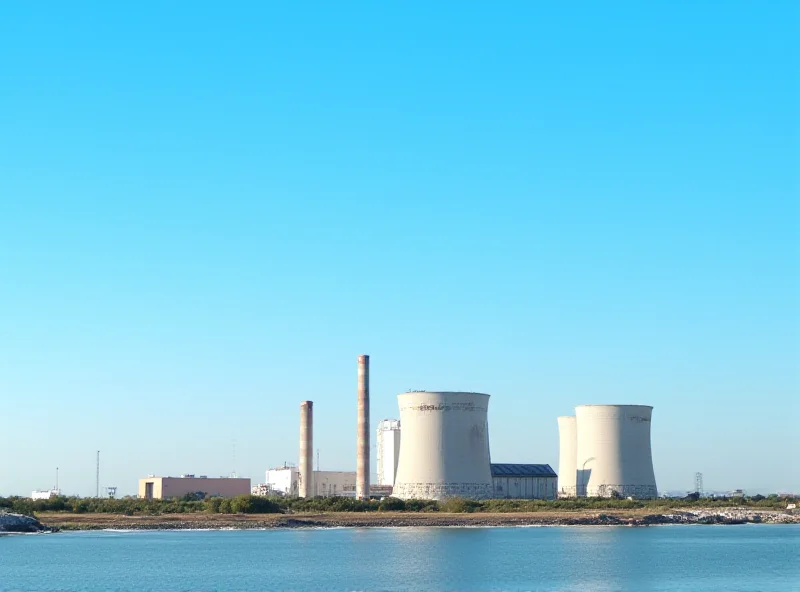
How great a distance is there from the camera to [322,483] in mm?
83875

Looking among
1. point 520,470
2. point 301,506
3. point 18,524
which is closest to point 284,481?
point 520,470

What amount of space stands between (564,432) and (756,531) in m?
19.9

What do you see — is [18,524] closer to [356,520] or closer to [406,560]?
[356,520]

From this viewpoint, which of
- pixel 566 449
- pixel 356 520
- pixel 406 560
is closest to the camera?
pixel 406 560

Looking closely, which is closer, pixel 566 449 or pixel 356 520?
pixel 356 520

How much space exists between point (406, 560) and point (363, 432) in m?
Answer: 31.1

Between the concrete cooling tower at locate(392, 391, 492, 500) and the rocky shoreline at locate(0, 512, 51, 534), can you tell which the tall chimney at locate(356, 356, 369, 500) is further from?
the rocky shoreline at locate(0, 512, 51, 534)

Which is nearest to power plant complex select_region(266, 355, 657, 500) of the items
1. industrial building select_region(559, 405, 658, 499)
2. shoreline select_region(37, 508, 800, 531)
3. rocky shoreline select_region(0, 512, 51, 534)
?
industrial building select_region(559, 405, 658, 499)

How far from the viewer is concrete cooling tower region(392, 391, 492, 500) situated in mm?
59312

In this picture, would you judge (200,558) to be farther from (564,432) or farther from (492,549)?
(564,432)

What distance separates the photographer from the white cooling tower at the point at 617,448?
64.1 meters

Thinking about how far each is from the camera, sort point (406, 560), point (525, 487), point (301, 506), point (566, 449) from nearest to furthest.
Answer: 1. point (406, 560)
2. point (301, 506)
3. point (566, 449)
4. point (525, 487)

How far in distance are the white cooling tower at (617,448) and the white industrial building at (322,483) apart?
21.9m

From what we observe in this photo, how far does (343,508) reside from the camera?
6106 cm
